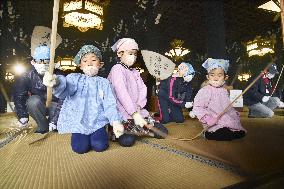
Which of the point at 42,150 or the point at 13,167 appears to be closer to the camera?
the point at 13,167

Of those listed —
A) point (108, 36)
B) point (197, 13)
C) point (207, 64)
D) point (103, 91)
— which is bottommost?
point (103, 91)

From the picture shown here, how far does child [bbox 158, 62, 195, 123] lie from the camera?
5379 mm

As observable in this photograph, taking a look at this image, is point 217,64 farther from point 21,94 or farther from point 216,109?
point 21,94

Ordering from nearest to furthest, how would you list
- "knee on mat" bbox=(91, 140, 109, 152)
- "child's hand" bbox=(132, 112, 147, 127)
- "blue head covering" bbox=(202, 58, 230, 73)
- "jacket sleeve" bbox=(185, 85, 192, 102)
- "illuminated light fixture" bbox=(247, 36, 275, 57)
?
1. "knee on mat" bbox=(91, 140, 109, 152)
2. "child's hand" bbox=(132, 112, 147, 127)
3. "blue head covering" bbox=(202, 58, 230, 73)
4. "jacket sleeve" bbox=(185, 85, 192, 102)
5. "illuminated light fixture" bbox=(247, 36, 275, 57)

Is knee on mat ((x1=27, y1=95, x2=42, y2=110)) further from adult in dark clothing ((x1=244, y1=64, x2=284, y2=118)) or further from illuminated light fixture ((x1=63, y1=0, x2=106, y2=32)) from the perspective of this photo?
adult in dark clothing ((x1=244, y1=64, x2=284, y2=118))

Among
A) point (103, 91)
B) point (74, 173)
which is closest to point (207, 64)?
point (103, 91)

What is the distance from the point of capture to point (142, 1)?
31.4ft

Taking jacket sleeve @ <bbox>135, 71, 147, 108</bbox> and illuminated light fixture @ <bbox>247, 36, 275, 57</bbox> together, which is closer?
jacket sleeve @ <bbox>135, 71, 147, 108</bbox>

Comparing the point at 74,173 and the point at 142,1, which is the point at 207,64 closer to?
the point at 74,173

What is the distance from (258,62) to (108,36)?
10974 mm

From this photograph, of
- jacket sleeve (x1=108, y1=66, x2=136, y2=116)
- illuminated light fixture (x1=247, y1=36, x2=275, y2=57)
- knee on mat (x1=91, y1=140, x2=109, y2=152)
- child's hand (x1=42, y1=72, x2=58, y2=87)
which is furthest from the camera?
illuminated light fixture (x1=247, y1=36, x2=275, y2=57)

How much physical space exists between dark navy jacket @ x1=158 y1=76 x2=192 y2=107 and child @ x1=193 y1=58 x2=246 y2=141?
2.04 meters

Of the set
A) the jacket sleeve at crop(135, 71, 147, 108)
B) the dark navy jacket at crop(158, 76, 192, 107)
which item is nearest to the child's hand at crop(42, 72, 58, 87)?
the jacket sleeve at crop(135, 71, 147, 108)

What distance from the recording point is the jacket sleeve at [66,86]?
2422 mm
